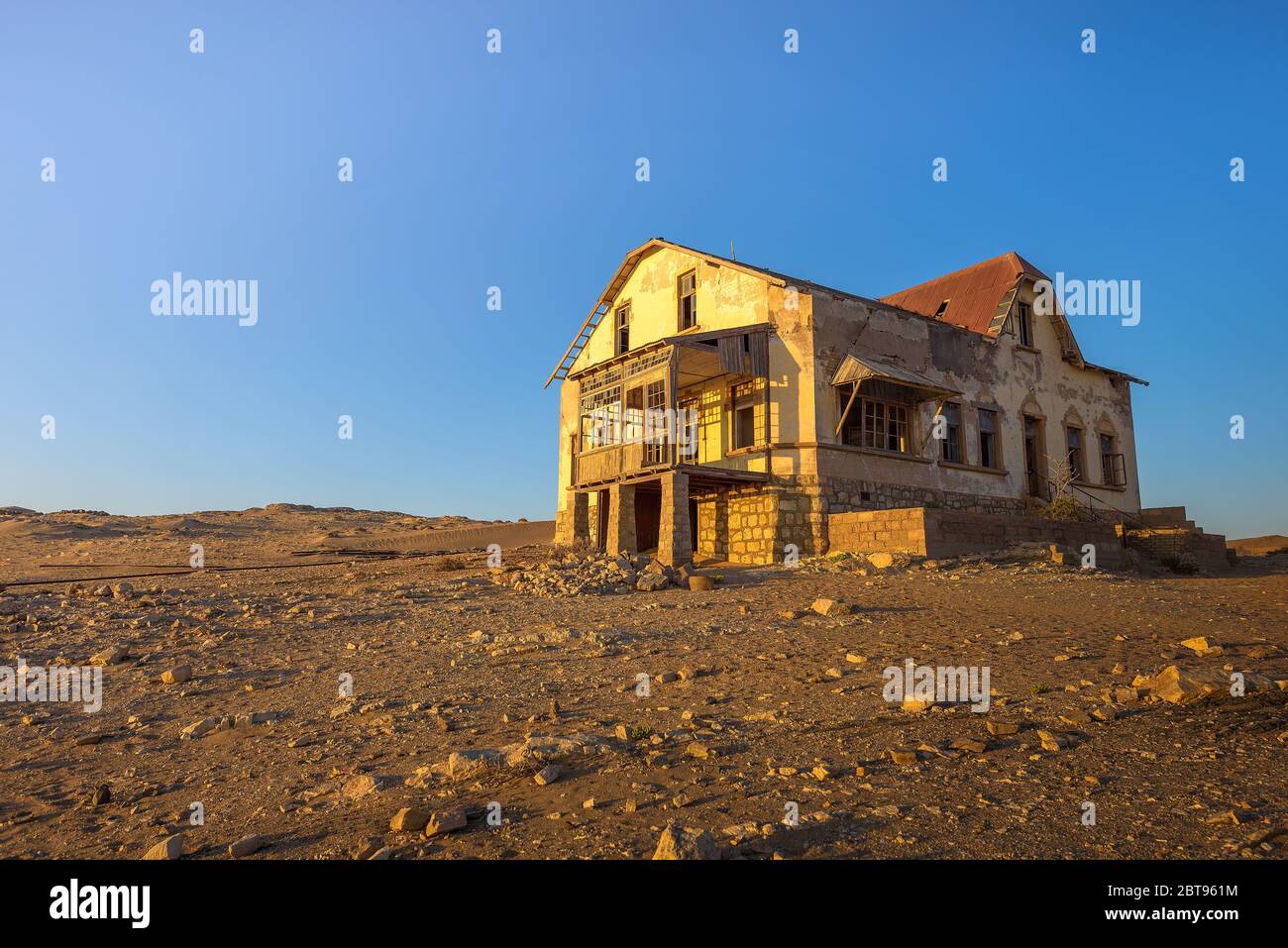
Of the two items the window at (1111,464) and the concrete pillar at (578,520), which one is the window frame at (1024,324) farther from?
the concrete pillar at (578,520)

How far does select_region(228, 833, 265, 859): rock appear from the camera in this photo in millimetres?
3791

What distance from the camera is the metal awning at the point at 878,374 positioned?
17734mm

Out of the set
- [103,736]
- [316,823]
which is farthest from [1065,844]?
[103,736]

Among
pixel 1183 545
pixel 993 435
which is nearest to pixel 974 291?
pixel 993 435

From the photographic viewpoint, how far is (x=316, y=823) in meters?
4.17

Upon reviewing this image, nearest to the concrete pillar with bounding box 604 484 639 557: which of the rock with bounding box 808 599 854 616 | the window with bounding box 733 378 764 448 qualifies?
the window with bounding box 733 378 764 448

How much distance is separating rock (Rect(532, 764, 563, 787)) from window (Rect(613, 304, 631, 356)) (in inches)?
753

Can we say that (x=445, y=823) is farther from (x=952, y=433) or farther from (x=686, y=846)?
(x=952, y=433)

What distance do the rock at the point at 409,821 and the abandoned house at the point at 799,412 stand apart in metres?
12.2

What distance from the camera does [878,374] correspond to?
17.6 m

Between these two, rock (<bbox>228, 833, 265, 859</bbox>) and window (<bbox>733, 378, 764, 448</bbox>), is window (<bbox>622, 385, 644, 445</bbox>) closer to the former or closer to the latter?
window (<bbox>733, 378, 764, 448</bbox>)

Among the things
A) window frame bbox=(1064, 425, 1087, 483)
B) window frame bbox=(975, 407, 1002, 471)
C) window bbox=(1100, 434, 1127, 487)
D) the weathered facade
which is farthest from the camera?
window bbox=(1100, 434, 1127, 487)

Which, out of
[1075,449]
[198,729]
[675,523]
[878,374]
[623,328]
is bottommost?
[198,729]

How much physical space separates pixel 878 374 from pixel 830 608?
8.90 m
